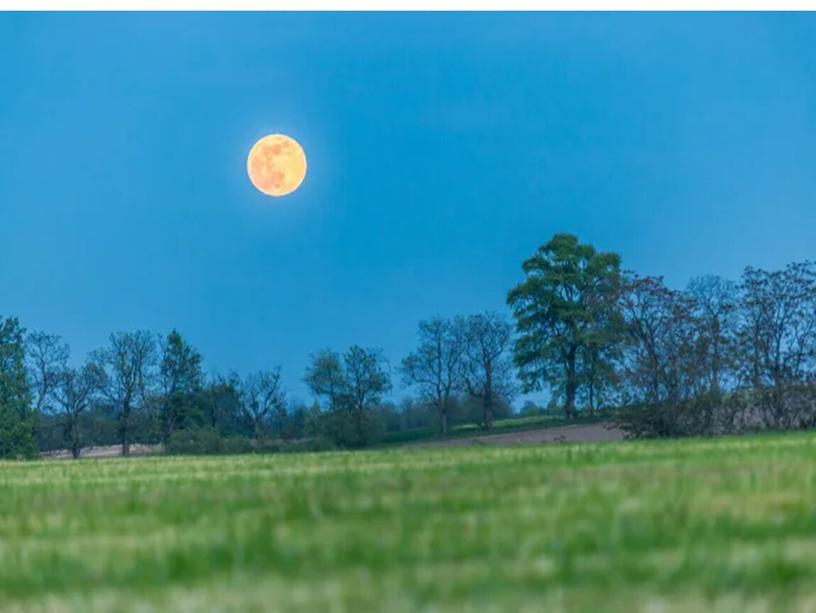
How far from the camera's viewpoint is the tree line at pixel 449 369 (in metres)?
30.0

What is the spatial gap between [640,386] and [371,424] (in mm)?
25109

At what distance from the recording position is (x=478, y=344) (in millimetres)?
58375

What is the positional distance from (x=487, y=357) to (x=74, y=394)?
22.9 metres

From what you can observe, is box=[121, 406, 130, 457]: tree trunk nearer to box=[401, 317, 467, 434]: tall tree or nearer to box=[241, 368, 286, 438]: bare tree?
box=[241, 368, 286, 438]: bare tree

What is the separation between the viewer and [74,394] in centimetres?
5538

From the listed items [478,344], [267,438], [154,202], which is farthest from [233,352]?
[154,202]

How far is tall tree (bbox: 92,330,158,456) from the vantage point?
5556cm

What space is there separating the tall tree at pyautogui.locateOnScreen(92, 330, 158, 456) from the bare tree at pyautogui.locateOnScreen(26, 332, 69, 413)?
1.88m

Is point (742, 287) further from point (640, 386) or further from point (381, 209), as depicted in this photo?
point (381, 209)

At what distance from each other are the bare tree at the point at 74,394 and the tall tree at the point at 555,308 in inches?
902

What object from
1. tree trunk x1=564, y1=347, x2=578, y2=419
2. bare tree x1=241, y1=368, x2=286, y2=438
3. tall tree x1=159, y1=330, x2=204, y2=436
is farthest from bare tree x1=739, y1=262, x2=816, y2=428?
tall tree x1=159, y1=330, x2=204, y2=436

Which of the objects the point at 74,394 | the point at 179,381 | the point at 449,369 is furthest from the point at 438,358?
the point at 74,394

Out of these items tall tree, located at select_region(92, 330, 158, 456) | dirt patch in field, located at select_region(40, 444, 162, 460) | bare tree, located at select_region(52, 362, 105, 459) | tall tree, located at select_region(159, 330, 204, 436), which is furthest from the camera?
tall tree, located at select_region(159, 330, 204, 436)

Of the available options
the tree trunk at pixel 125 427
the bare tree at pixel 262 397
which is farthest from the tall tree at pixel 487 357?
the tree trunk at pixel 125 427
